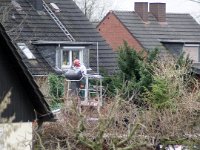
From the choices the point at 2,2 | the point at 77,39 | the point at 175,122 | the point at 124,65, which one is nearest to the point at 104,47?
the point at 77,39

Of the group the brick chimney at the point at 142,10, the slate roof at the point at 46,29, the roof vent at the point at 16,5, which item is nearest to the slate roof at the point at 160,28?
the brick chimney at the point at 142,10

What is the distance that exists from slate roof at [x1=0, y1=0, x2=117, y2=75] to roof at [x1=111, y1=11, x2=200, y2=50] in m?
6.65

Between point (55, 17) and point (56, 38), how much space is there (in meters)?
1.62

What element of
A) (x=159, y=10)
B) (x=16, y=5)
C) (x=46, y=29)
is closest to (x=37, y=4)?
(x=16, y=5)

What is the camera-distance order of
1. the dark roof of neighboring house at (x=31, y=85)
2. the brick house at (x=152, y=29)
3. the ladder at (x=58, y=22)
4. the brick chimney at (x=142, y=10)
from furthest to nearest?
the brick chimney at (x=142, y=10) → the brick house at (x=152, y=29) → the ladder at (x=58, y=22) → the dark roof of neighboring house at (x=31, y=85)

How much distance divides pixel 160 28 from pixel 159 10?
7.18ft

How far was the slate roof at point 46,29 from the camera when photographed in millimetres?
38438

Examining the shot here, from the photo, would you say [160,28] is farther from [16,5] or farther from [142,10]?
[16,5]

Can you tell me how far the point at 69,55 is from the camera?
39.2 metres

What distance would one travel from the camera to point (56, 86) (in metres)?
30.6

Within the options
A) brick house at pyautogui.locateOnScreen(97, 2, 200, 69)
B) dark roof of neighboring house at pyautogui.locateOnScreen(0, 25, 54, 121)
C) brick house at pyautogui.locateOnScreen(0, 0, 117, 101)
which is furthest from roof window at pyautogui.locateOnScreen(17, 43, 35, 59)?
dark roof of neighboring house at pyautogui.locateOnScreen(0, 25, 54, 121)

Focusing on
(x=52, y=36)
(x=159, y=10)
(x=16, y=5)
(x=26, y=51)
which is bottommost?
(x=26, y=51)

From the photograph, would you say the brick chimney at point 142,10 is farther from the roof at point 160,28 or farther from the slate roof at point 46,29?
the slate roof at point 46,29

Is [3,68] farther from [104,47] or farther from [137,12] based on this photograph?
[137,12]
